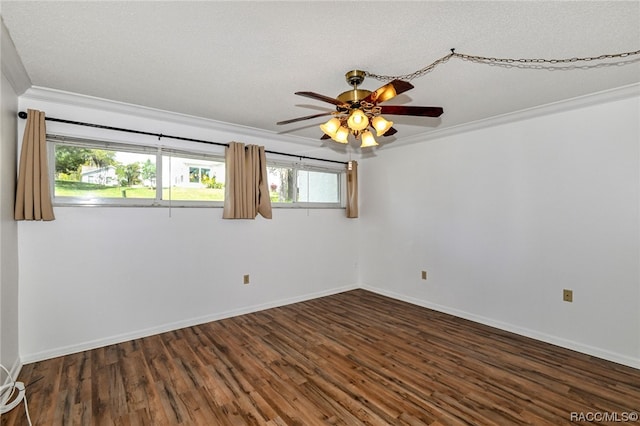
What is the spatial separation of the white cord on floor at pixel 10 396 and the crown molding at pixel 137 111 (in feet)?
7.10

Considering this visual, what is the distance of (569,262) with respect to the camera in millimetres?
2947

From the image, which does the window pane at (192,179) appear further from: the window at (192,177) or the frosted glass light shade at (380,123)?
the frosted glass light shade at (380,123)

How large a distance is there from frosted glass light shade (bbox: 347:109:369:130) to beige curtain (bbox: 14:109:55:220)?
103 inches

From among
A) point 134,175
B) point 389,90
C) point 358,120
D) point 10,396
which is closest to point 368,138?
point 358,120

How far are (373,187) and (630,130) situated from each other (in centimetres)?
296

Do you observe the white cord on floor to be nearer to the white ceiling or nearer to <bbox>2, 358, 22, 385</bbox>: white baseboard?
<bbox>2, 358, 22, 385</bbox>: white baseboard

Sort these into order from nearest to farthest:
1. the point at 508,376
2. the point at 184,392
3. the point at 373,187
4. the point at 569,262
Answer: the point at 184,392 < the point at 508,376 < the point at 569,262 < the point at 373,187

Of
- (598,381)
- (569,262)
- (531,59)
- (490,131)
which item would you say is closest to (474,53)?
(531,59)

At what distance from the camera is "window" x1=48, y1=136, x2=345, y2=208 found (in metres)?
2.85

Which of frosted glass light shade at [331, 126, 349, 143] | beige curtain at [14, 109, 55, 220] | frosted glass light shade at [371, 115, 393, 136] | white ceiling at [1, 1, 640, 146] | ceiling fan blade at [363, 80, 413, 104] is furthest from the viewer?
beige curtain at [14, 109, 55, 220]

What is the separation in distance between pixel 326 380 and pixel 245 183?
2367 millimetres

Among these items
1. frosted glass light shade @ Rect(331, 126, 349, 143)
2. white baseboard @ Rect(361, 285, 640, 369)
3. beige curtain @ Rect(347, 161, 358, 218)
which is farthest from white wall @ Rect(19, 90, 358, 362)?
frosted glass light shade @ Rect(331, 126, 349, 143)

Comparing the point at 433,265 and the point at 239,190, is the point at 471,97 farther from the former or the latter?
the point at 239,190

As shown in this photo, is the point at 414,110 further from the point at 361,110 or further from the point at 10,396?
the point at 10,396
